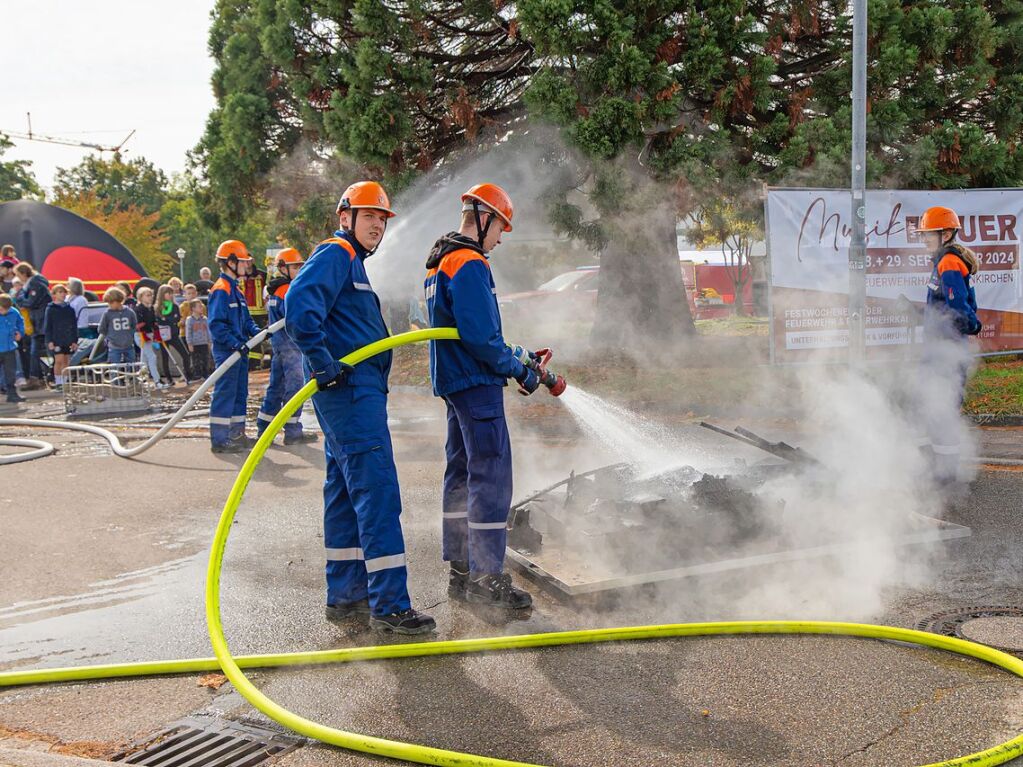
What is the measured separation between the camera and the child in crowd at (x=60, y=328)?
14531mm

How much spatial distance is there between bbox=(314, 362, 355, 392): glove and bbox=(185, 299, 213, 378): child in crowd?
450 inches

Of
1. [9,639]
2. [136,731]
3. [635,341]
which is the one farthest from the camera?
[635,341]

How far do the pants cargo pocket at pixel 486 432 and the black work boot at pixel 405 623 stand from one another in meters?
0.83

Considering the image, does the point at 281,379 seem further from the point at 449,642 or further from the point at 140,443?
the point at 449,642

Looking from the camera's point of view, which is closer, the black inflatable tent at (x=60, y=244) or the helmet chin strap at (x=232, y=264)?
the helmet chin strap at (x=232, y=264)

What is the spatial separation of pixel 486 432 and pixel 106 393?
957 centimetres

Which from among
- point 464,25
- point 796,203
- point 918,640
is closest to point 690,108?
point 796,203

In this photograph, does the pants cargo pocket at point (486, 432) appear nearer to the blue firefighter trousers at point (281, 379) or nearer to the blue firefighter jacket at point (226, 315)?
the blue firefighter trousers at point (281, 379)

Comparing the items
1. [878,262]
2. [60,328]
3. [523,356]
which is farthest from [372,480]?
[60,328]

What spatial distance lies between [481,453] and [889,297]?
863 centimetres

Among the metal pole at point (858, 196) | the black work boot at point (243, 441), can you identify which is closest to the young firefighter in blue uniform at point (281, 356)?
the black work boot at point (243, 441)

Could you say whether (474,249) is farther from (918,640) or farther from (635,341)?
(635,341)

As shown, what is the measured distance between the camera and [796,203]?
35.4ft

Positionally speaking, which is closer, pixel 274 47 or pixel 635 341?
pixel 274 47
